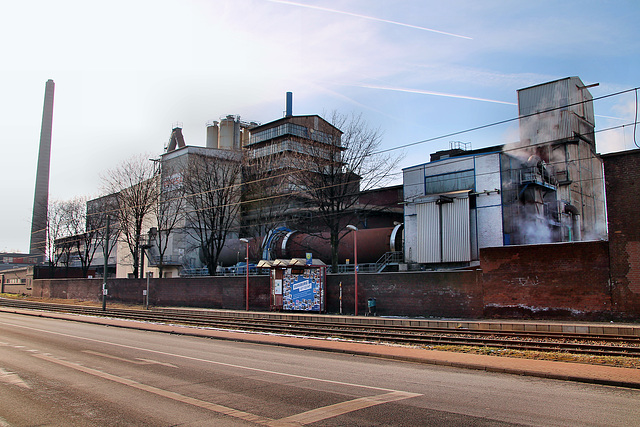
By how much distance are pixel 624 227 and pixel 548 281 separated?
3735 millimetres

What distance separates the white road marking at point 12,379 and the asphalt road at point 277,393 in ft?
0.06

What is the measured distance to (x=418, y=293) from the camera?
25.3 meters

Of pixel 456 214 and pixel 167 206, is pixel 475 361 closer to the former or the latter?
pixel 456 214

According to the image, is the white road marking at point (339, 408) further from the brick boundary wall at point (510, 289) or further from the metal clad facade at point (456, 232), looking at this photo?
the metal clad facade at point (456, 232)

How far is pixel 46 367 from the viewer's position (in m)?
11.4

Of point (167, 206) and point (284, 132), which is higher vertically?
point (284, 132)

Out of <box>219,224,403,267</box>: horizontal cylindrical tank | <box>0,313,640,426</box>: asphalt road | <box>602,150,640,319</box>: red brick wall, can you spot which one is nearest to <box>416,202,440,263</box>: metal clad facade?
<box>219,224,403,267</box>: horizontal cylindrical tank

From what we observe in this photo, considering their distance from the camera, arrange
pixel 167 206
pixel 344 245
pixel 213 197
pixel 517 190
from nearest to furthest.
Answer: pixel 517 190 → pixel 344 245 → pixel 213 197 → pixel 167 206

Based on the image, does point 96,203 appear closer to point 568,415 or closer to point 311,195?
point 311,195

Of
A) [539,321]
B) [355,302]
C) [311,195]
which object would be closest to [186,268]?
[311,195]

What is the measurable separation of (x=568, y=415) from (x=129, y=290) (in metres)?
44.3

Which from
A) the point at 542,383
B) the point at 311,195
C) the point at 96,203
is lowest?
the point at 542,383

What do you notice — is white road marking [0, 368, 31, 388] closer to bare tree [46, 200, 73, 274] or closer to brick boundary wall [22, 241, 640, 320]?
brick boundary wall [22, 241, 640, 320]

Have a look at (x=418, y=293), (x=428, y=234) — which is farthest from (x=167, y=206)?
(x=418, y=293)
